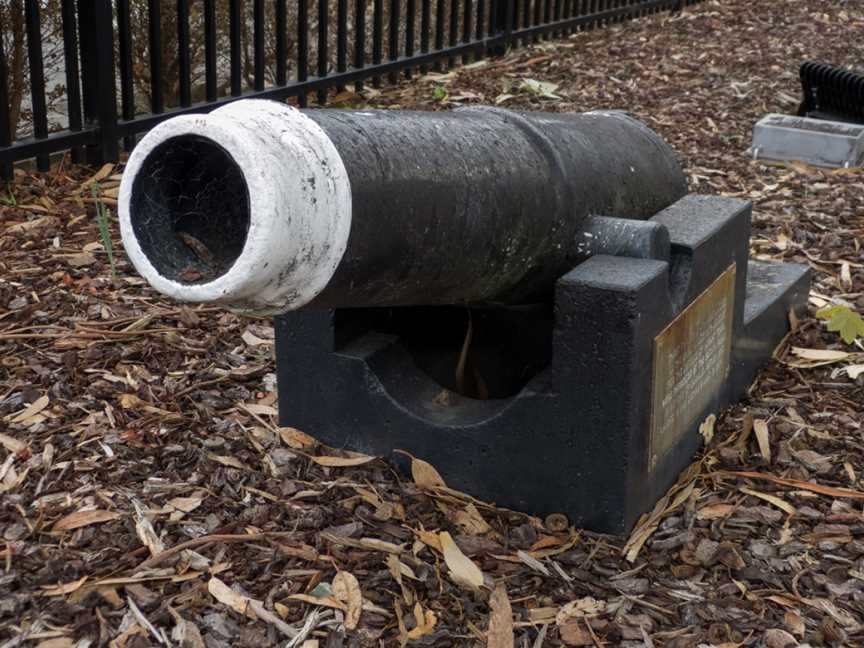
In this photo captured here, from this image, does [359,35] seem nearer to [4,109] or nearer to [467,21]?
[467,21]

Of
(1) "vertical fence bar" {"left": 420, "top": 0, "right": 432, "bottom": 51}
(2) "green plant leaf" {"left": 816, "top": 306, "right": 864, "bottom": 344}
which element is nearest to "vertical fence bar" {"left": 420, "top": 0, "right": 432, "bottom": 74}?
(1) "vertical fence bar" {"left": 420, "top": 0, "right": 432, "bottom": 51}

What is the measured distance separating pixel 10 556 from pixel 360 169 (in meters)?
1.27

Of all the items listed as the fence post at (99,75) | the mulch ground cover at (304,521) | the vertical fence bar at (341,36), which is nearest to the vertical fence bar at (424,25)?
the vertical fence bar at (341,36)

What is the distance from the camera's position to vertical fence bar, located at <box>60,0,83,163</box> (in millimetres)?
5734

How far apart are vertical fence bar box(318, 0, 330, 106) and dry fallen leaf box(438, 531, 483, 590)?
4.86 metres

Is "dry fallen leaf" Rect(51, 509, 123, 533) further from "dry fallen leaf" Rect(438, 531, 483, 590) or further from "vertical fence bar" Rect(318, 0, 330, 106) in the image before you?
"vertical fence bar" Rect(318, 0, 330, 106)

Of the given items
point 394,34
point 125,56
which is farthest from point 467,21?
point 125,56

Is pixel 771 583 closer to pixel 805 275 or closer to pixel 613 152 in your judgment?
pixel 613 152

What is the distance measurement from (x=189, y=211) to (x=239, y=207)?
0.41 feet

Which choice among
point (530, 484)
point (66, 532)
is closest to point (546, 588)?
point (530, 484)

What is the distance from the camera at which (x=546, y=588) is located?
305 cm

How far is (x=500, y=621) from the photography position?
9.34 feet

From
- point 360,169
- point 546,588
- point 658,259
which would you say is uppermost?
point 360,169

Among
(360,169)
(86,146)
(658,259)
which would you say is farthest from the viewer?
(86,146)
